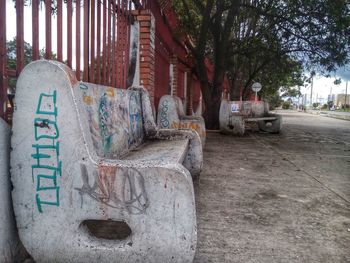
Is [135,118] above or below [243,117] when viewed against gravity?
above

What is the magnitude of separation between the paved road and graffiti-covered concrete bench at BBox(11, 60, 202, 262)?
1.76 feet

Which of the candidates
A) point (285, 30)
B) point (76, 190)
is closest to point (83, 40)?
point (76, 190)

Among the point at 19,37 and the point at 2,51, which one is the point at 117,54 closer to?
the point at 19,37

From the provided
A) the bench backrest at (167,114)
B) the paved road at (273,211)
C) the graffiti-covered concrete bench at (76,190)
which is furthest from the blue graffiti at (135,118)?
the bench backrest at (167,114)

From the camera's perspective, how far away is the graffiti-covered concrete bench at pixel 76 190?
1990mm

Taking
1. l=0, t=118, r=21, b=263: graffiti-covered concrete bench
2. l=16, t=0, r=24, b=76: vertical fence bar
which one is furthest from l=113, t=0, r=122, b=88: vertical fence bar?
l=0, t=118, r=21, b=263: graffiti-covered concrete bench

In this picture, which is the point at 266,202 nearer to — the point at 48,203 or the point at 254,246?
the point at 254,246

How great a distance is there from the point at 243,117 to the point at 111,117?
8.68 metres

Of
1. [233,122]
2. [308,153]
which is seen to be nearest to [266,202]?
[308,153]

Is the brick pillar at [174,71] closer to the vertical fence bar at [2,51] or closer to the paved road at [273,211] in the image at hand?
the paved road at [273,211]

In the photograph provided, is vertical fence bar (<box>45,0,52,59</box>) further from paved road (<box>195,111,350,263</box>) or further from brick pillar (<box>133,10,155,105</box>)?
brick pillar (<box>133,10,155,105</box>)

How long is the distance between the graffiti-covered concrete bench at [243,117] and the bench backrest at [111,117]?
22.7 ft

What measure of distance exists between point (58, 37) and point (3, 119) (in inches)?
34.6

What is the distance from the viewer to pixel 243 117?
11180 millimetres
